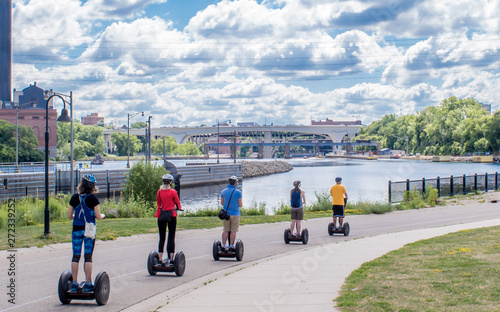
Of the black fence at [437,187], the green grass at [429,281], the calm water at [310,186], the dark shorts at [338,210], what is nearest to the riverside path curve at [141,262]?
the dark shorts at [338,210]

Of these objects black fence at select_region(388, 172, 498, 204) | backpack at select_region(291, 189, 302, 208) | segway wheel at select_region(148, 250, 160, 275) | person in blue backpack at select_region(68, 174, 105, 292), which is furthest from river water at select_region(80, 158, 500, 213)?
person in blue backpack at select_region(68, 174, 105, 292)

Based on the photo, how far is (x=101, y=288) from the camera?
28.4 ft

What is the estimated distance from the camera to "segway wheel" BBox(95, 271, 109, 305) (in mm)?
8602

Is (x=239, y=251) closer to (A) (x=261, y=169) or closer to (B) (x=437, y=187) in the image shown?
(B) (x=437, y=187)

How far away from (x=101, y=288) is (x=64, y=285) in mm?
576

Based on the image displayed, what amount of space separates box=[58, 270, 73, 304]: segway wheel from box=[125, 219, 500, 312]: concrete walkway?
3.62ft

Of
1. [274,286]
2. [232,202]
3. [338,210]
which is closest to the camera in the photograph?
[274,286]

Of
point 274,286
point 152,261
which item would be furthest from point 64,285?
point 274,286

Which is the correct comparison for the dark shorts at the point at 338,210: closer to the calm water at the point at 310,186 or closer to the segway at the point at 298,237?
the segway at the point at 298,237

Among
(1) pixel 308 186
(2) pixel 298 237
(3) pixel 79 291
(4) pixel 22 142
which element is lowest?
(1) pixel 308 186

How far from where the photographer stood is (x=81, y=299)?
871 cm

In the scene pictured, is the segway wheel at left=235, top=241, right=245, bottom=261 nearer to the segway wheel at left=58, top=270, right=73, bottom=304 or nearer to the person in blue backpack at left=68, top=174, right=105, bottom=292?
the person in blue backpack at left=68, top=174, right=105, bottom=292

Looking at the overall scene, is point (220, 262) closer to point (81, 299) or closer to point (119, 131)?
point (81, 299)

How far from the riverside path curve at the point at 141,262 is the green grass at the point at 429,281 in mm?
2995
